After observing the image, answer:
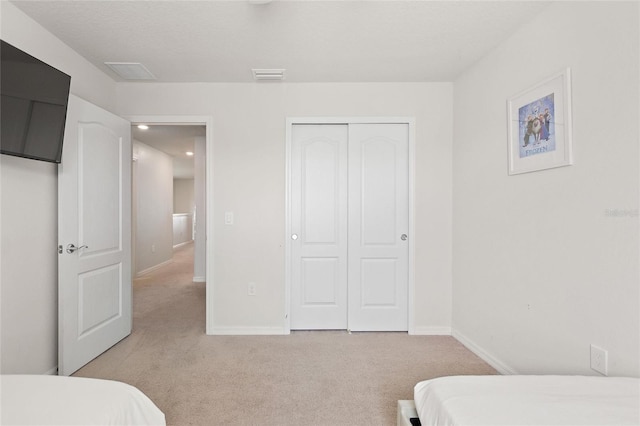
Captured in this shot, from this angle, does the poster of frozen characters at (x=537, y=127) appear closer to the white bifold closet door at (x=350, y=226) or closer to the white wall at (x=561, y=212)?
the white wall at (x=561, y=212)

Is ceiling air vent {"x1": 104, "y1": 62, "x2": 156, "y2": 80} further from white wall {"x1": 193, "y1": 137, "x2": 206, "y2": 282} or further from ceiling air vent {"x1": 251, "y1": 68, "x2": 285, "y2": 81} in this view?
white wall {"x1": 193, "y1": 137, "x2": 206, "y2": 282}

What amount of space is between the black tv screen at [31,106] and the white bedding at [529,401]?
8.29 feet

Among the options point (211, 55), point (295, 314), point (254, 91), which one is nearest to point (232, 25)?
point (211, 55)

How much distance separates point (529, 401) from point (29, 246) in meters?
2.87

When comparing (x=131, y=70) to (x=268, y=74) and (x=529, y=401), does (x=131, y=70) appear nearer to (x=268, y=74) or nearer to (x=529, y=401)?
(x=268, y=74)

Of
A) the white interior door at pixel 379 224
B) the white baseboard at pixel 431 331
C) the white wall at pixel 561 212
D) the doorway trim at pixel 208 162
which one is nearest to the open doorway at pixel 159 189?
the doorway trim at pixel 208 162

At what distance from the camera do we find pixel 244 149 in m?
2.98

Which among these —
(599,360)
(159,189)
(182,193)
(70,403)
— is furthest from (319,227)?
(182,193)

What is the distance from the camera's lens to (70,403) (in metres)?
0.99

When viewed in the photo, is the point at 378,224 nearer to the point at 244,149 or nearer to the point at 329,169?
the point at 329,169

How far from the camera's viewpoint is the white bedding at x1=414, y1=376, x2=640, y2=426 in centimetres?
97

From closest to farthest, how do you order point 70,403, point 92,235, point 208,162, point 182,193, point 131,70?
point 70,403, point 92,235, point 131,70, point 208,162, point 182,193

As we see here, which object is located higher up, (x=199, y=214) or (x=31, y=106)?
(x=31, y=106)

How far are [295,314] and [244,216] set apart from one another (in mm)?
1106
